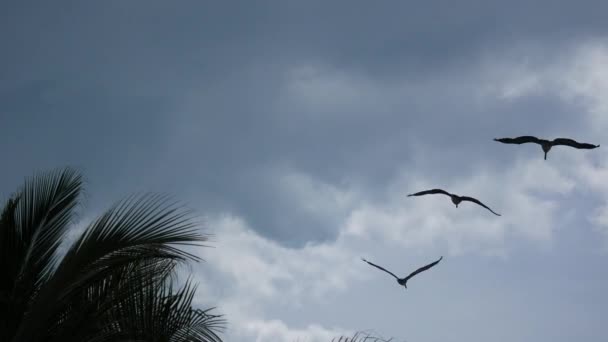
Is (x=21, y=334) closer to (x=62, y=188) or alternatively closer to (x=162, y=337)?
(x=162, y=337)

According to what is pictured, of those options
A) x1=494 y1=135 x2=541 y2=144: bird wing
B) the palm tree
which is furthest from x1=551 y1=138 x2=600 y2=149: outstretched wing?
the palm tree

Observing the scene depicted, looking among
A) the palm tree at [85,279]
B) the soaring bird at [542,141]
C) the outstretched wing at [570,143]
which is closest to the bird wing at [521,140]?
the soaring bird at [542,141]

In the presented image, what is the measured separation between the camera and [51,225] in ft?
20.0

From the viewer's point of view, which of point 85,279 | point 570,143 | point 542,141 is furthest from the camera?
point 542,141

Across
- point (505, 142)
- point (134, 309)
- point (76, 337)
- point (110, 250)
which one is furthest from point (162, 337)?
point (505, 142)

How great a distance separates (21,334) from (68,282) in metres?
0.51

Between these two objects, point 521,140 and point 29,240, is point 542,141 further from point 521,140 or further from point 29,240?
point 29,240

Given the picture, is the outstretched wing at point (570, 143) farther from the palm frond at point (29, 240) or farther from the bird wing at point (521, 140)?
the palm frond at point (29, 240)

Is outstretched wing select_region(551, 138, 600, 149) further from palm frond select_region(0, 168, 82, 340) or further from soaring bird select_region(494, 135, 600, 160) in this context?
palm frond select_region(0, 168, 82, 340)

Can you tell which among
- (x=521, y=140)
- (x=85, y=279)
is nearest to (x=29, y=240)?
(x=85, y=279)

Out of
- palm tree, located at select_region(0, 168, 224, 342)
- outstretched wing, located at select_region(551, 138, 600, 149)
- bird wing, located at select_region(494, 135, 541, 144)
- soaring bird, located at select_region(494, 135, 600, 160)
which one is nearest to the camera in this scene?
palm tree, located at select_region(0, 168, 224, 342)

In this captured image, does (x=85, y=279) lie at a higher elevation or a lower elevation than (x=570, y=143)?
lower

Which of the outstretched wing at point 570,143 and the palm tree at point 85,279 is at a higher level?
the outstretched wing at point 570,143

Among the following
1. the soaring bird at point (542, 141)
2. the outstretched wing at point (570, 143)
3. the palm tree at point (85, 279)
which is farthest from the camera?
the soaring bird at point (542, 141)
